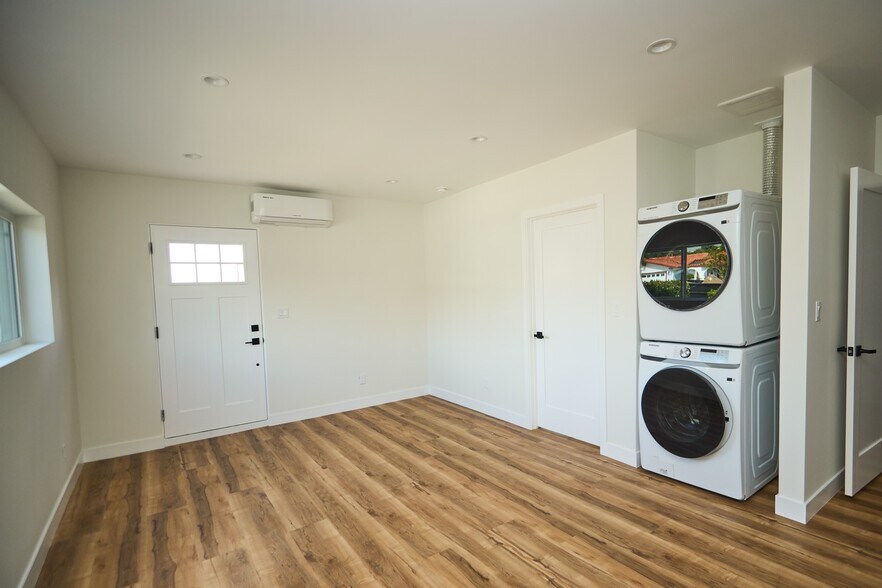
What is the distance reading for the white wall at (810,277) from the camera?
231 cm

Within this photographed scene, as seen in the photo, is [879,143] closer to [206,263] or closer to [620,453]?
[620,453]

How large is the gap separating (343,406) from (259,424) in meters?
0.94

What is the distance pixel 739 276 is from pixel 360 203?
3938 mm

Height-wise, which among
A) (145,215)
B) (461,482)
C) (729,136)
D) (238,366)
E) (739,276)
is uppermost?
(729,136)

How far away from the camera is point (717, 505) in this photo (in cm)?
260

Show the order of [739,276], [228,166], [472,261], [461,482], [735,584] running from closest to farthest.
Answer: [735,584] → [739,276] → [461,482] → [228,166] → [472,261]

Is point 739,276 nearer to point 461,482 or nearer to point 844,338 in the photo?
point 844,338

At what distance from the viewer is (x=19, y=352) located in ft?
7.82

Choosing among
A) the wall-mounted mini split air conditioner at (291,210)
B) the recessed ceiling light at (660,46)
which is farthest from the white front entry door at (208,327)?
the recessed ceiling light at (660,46)

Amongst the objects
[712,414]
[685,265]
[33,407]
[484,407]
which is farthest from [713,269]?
[33,407]

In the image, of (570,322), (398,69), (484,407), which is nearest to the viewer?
(398,69)

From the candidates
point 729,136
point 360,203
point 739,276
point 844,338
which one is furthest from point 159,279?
point 844,338

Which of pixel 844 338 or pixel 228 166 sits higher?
pixel 228 166

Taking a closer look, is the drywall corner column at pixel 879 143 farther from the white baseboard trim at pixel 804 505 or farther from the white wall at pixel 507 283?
the white baseboard trim at pixel 804 505
